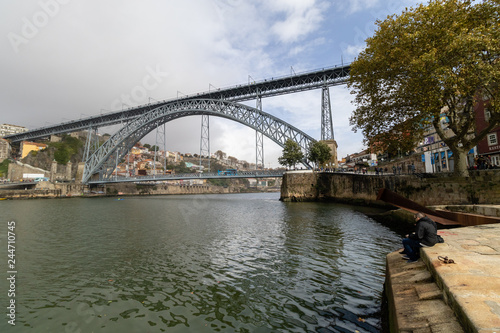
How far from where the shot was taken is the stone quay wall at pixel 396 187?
15.8 m

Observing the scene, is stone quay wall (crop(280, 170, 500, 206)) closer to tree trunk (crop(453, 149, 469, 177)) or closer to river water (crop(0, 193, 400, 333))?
tree trunk (crop(453, 149, 469, 177))

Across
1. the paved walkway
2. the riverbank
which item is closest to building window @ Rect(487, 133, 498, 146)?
the paved walkway

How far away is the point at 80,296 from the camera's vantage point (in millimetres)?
5543

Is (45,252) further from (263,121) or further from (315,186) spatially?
(263,121)

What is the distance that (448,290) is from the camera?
2910 mm

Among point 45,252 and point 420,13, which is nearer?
point 45,252

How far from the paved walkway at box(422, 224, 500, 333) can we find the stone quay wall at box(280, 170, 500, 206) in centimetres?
1362

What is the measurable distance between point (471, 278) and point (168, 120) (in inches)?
2581

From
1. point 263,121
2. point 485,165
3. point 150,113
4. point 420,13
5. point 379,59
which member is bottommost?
point 485,165

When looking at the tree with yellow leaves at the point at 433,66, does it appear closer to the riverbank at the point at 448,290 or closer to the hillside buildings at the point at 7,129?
the riverbank at the point at 448,290

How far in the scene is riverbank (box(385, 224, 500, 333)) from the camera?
7.96ft

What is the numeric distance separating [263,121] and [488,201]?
3899 cm

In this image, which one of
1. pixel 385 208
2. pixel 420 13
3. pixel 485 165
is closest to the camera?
pixel 420 13

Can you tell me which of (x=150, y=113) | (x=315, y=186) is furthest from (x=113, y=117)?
(x=315, y=186)
